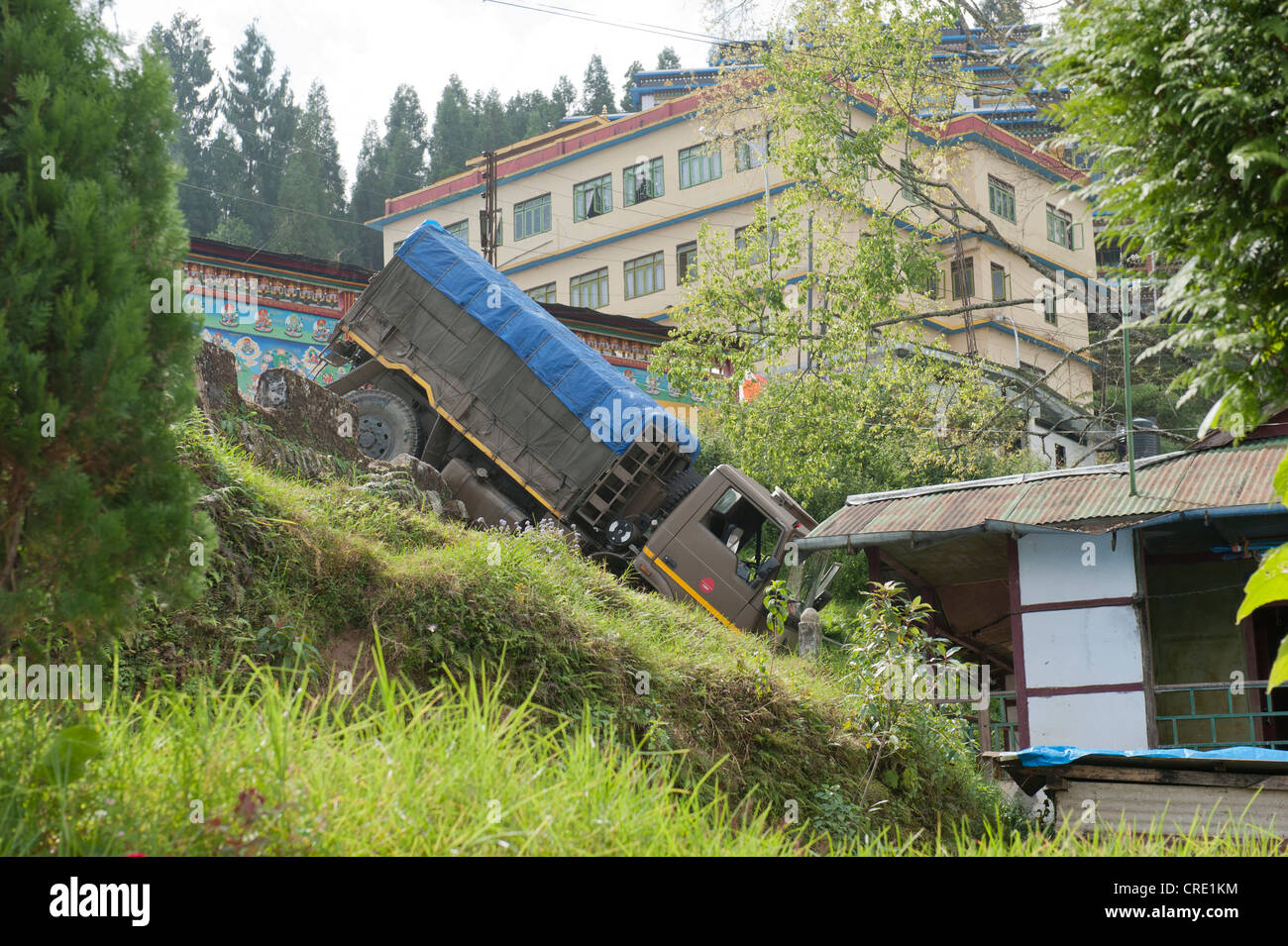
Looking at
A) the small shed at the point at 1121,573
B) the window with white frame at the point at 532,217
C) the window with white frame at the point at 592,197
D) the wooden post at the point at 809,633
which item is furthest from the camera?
the window with white frame at the point at 532,217

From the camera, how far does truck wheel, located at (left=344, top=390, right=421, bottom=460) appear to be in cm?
1533

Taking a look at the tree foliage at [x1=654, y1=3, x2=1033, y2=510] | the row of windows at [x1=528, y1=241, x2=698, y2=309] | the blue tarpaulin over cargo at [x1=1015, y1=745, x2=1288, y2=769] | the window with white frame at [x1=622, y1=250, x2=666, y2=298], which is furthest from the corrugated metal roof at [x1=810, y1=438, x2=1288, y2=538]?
the window with white frame at [x1=622, y1=250, x2=666, y2=298]

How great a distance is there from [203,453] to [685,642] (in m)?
3.99

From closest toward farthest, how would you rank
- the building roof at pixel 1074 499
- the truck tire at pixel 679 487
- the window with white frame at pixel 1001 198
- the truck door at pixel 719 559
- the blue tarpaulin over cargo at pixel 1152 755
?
the blue tarpaulin over cargo at pixel 1152 755 < the building roof at pixel 1074 499 < the truck door at pixel 719 559 < the truck tire at pixel 679 487 < the window with white frame at pixel 1001 198

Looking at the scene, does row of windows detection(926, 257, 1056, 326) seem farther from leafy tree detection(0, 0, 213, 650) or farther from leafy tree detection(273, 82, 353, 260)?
leafy tree detection(0, 0, 213, 650)

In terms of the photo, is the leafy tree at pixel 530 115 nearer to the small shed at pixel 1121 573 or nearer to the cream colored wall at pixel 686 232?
the cream colored wall at pixel 686 232

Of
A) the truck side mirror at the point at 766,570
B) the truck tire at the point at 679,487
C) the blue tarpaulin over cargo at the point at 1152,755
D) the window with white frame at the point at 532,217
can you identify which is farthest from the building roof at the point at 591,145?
the blue tarpaulin over cargo at the point at 1152,755

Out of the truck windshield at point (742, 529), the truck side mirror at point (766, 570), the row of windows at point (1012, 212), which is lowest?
the truck side mirror at point (766, 570)

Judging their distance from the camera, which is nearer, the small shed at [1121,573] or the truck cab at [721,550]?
the small shed at [1121,573]

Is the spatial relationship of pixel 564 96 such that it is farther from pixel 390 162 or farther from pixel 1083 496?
pixel 1083 496

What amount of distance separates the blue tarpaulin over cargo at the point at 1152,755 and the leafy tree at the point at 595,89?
51.8m

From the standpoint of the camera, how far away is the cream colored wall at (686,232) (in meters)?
33.8

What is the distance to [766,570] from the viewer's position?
584 inches
